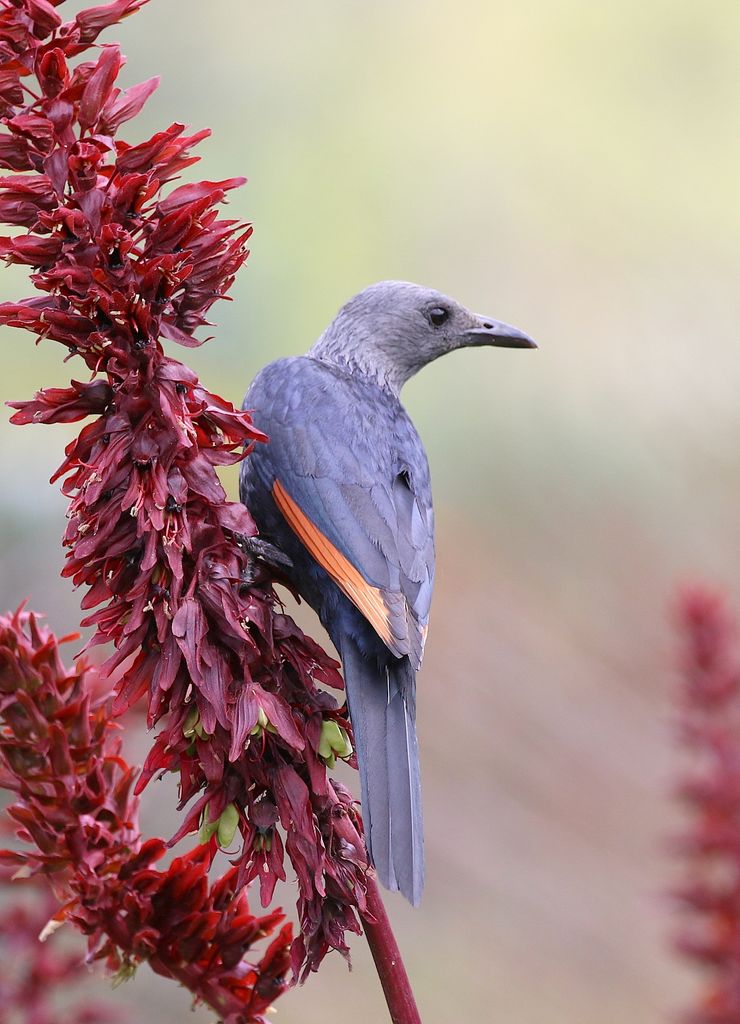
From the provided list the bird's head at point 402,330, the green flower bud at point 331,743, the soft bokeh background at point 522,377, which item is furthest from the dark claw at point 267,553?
the soft bokeh background at point 522,377

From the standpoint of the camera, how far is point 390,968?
132cm

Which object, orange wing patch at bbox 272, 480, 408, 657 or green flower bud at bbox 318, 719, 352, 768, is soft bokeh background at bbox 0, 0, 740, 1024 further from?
green flower bud at bbox 318, 719, 352, 768

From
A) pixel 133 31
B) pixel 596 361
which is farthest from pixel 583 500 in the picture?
pixel 133 31

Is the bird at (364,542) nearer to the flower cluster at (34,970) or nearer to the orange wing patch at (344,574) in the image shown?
the orange wing patch at (344,574)

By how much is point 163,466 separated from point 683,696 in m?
0.96

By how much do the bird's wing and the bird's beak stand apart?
0.69m

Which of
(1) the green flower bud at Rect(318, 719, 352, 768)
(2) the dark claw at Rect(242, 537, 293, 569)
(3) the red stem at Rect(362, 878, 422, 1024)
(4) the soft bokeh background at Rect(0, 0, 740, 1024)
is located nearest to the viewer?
(3) the red stem at Rect(362, 878, 422, 1024)

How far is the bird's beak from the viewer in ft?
11.0

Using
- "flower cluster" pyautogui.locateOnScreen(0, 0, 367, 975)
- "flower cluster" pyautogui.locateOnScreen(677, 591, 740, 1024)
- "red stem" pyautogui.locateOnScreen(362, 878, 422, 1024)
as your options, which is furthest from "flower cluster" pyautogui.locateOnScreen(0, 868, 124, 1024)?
"flower cluster" pyautogui.locateOnScreen(677, 591, 740, 1024)

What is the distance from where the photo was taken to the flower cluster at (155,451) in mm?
1432

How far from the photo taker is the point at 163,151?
148cm

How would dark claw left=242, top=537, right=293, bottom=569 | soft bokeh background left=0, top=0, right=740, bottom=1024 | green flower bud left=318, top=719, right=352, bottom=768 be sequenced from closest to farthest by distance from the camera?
green flower bud left=318, top=719, right=352, bottom=768, dark claw left=242, top=537, right=293, bottom=569, soft bokeh background left=0, top=0, right=740, bottom=1024

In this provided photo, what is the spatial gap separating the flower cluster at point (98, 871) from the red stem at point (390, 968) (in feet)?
0.40

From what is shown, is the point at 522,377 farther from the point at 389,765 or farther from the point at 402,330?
the point at 389,765
